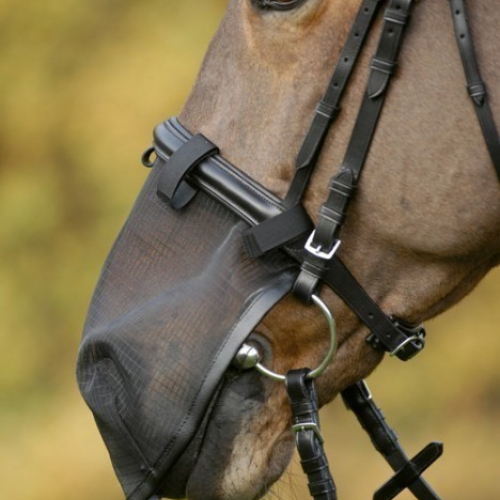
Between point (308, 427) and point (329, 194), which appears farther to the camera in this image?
point (308, 427)

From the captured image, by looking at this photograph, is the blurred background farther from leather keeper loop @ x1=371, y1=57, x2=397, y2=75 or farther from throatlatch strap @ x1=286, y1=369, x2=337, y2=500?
leather keeper loop @ x1=371, y1=57, x2=397, y2=75

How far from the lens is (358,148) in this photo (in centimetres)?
202

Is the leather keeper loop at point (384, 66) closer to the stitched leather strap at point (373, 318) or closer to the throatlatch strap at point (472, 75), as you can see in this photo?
the throatlatch strap at point (472, 75)

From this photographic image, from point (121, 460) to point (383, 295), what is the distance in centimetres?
59

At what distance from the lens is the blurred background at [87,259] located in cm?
521

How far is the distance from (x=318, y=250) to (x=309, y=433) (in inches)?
14.0

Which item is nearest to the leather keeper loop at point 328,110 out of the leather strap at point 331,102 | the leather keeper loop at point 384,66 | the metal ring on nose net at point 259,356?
the leather strap at point 331,102

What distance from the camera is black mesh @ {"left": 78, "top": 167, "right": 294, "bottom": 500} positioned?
2.09 metres

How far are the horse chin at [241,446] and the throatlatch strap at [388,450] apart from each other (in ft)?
0.86

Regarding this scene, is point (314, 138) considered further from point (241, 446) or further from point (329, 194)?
point (241, 446)

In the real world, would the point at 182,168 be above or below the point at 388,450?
above

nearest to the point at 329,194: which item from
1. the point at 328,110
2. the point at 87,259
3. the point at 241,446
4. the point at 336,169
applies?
the point at 336,169

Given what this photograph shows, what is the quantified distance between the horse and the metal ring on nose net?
3 centimetres

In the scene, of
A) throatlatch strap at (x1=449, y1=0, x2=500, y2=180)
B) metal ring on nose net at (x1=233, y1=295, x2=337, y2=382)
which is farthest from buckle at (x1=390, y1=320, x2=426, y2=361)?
throatlatch strap at (x1=449, y1=0, x2=500, y2=180)
